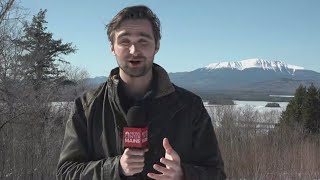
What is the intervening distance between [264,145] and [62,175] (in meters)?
9.60

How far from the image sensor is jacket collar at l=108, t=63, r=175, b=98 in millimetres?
1450

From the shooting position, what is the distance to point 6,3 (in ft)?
33.9

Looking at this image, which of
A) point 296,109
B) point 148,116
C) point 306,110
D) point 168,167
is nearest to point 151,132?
point 148,116

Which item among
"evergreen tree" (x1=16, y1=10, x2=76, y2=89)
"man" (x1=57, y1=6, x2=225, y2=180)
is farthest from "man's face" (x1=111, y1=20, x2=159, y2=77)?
"evergreen tree" (x1=16, y1=10, x2=76, y2=89)

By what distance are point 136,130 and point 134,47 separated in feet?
1.11

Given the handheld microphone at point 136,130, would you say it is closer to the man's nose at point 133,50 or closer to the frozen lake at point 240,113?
the man's nose at point 133,50

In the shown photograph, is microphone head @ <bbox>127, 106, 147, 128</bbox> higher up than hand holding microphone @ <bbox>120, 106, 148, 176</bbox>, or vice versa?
microphone head @ <bbox>127, 106, 147, 128</bbox>

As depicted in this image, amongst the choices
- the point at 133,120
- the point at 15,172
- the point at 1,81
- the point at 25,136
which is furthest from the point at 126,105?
the point at 1,81

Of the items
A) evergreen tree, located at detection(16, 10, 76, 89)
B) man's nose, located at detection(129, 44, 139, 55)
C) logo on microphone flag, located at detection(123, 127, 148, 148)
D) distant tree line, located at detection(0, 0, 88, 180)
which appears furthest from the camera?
evergreen tree, located at detection(16, 10, 76, 89)

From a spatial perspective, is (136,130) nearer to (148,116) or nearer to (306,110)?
(148,116)

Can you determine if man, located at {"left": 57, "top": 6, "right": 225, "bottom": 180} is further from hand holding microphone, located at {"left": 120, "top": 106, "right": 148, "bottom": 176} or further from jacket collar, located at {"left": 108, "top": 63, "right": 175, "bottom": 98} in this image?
hand holding microphone, located at {"left": 120, "top": 106, "right": 148, "bottom": 176}

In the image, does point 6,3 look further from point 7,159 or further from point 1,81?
point 7,159

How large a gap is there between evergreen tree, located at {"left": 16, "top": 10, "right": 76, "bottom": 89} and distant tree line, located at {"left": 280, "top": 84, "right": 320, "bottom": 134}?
35.5 ft

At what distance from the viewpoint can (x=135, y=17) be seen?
1457 mm
